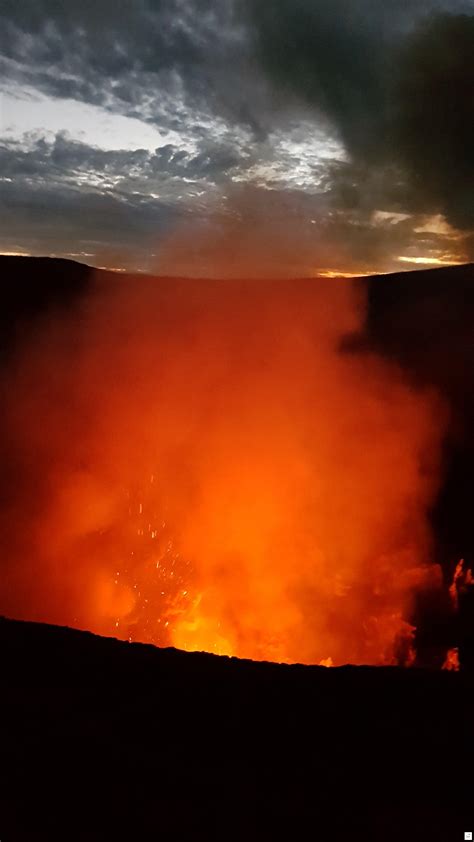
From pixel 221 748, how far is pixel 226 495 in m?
7.57

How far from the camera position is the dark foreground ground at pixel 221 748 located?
3236mm

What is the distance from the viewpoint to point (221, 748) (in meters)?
3.70

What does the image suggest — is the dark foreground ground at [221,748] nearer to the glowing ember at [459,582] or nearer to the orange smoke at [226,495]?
the glowing ember at [459,582]

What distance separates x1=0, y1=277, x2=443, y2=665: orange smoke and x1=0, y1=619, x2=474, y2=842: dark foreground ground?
17.5 feet

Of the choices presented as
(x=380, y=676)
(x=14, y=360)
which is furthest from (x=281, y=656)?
(x=14, y=360)

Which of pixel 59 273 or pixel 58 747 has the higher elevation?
pixel 59 273

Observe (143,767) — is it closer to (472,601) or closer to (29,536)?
(472,601)

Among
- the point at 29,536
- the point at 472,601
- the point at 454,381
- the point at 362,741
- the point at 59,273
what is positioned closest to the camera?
the point at 362,741

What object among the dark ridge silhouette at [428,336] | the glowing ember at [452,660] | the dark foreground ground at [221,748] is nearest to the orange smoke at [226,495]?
the dark ridge silhouette at [428,336]

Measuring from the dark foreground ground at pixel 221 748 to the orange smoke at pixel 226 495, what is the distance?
5326 millimetres

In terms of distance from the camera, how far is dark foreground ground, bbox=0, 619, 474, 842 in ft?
10.6

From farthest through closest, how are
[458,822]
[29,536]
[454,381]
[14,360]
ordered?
[14,360], [454,381], [29,536], [458,822]

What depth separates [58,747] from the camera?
144 inches

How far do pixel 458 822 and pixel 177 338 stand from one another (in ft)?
42.8
